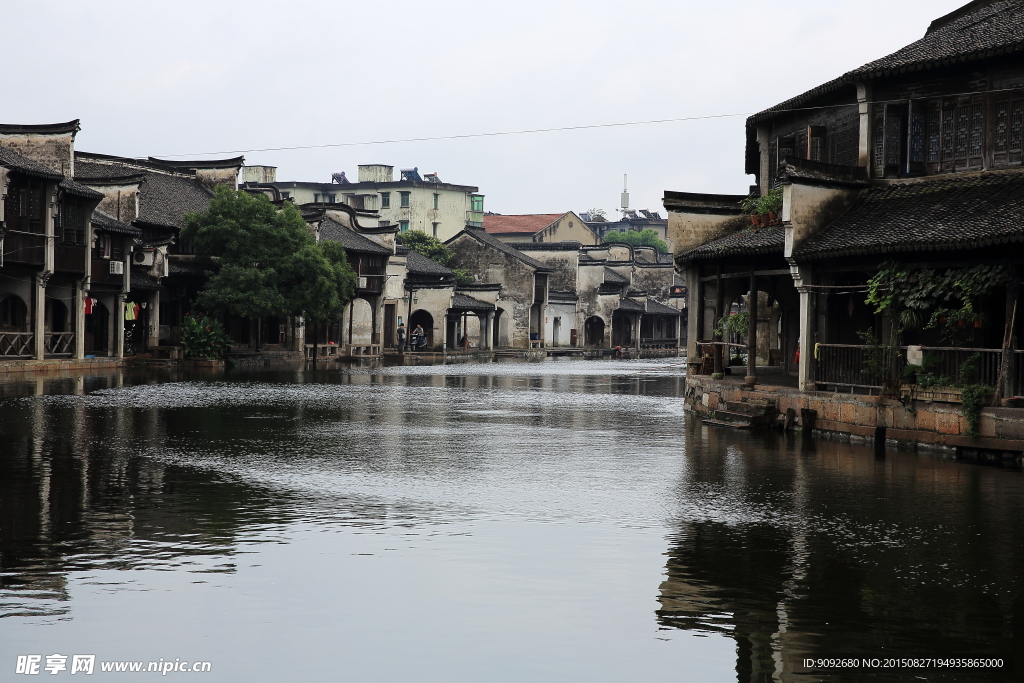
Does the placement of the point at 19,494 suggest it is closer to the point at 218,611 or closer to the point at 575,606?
the point at 218,611

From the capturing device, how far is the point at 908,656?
779 cm

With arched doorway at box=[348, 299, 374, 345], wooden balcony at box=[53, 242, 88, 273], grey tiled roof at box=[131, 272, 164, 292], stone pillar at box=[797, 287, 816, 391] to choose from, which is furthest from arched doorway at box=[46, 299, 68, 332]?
stone pillar at box=[797, 287, 816, 391]

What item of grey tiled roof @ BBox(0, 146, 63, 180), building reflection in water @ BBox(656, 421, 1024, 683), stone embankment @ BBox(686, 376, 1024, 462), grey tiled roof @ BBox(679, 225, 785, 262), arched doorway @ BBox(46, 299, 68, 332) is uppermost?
grey tiled roof @ BBox(0, 146, 63, 180)

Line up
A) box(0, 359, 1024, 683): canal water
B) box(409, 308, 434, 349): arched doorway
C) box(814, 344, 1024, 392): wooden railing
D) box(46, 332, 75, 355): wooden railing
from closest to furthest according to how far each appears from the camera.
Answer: box(0, 359, 1024, 683): canal water, box(814, 344, 1024, 392): wooden railing, box(46, 332, 75, 355): wooden railing, box(409, 308, 434, 349): arched doorway

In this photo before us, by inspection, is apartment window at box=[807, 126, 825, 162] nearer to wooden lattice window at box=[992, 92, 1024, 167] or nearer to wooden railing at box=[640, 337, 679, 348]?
wooden lattice window at box=[992, 92, 1024, 167]

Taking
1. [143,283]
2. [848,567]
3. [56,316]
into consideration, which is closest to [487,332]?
[143,283]

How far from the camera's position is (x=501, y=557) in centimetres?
1053

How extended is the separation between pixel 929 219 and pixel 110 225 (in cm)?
3488

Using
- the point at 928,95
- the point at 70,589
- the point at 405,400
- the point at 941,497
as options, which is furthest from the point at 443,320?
the point at 70,589

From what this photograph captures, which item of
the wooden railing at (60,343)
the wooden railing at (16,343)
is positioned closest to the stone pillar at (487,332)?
the wooden railing at (60,343)

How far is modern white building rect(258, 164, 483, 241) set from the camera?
339ft

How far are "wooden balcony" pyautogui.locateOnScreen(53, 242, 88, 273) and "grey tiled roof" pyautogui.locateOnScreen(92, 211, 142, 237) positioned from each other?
187 centimetres

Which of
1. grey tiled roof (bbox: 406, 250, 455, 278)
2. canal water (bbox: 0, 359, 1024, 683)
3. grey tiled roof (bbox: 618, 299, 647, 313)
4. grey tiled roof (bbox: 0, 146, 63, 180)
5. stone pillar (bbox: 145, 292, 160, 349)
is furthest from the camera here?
grey tiled roof (bbox: 618, 299, 647, 313)

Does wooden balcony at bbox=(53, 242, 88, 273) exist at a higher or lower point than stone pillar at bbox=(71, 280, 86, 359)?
higher
